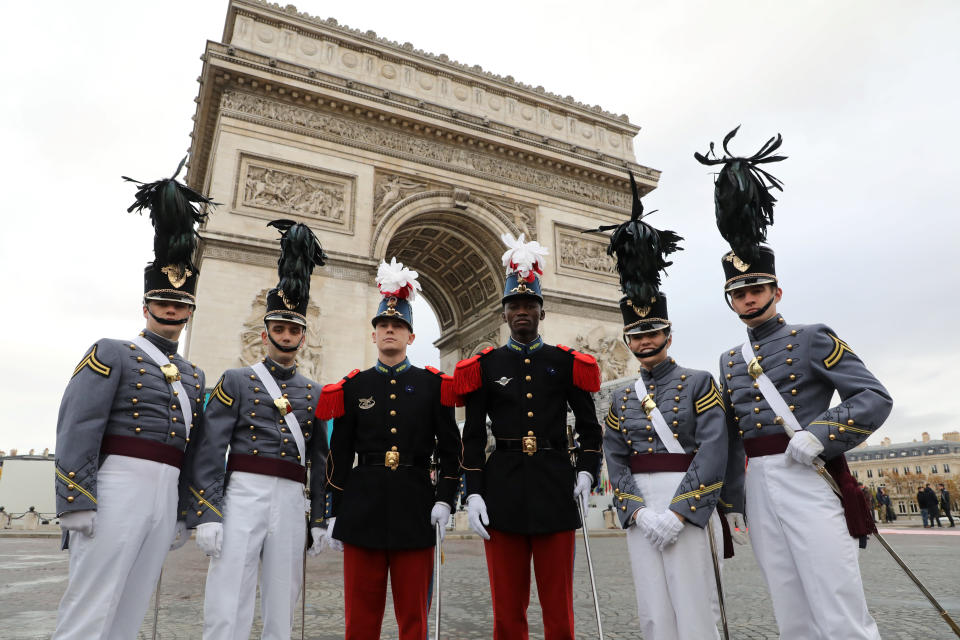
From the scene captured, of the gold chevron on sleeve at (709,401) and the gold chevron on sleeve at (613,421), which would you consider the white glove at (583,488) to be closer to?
the gold chevron on sleeve at (613,421)

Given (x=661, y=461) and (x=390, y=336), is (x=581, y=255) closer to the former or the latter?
(x=390, y=336)

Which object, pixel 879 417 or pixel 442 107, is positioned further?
pixel 442 107

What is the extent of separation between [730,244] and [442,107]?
16.8 metres

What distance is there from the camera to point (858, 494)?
2758 millimetres

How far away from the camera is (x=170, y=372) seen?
321 cm

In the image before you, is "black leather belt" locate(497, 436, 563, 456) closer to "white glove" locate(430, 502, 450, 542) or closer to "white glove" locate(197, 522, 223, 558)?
"white glove" locate(430, 502, 450, 542)

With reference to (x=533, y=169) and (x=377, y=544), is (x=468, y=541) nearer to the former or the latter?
(x=377, y=544)

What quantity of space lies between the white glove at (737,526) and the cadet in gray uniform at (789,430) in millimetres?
10

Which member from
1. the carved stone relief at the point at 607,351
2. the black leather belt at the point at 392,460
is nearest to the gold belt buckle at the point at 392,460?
the black leather belt at the point at 392,460

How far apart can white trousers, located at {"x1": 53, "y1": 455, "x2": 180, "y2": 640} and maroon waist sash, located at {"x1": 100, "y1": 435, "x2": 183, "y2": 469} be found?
24mm

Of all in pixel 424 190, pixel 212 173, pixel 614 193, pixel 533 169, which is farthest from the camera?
pixel 614 193

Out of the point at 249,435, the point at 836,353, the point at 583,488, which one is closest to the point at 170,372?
the point at 249,435

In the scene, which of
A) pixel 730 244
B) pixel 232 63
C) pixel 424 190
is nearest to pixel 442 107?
pixel 424 190

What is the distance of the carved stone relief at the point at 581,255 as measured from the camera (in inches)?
793
